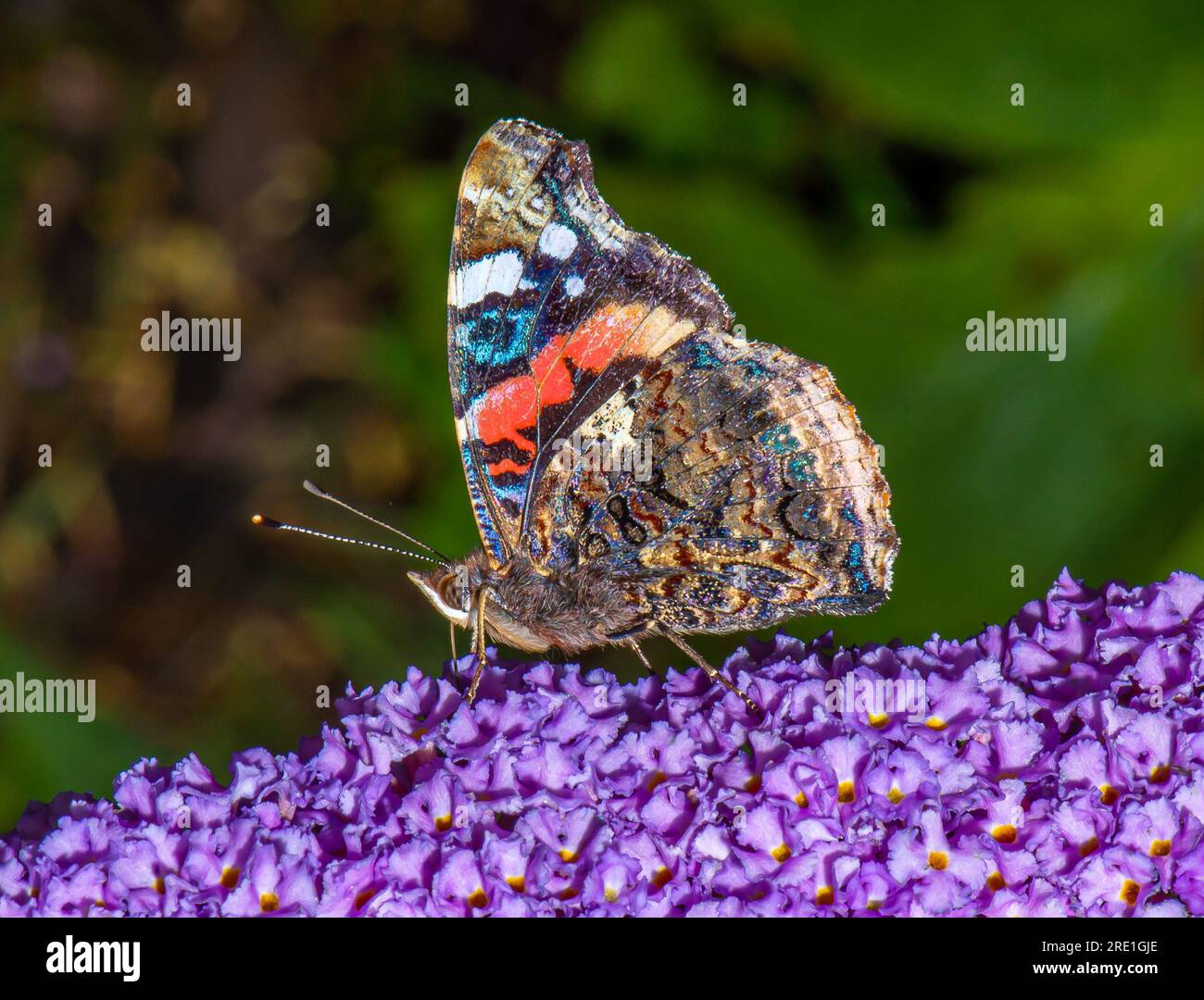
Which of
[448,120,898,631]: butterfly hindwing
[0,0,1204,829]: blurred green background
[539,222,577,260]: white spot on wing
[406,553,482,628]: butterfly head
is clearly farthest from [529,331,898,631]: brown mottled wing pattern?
[0,0,1204,829]: blurred green background

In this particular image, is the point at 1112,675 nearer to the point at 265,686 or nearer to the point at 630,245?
the point at 630,245

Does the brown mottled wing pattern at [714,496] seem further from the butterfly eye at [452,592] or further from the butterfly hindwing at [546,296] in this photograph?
the butterfly eye at [452,592]

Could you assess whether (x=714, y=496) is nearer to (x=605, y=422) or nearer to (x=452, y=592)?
(x=605, y=422)

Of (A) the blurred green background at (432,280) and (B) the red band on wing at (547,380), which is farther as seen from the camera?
(A) the blurred green background at (432,280)

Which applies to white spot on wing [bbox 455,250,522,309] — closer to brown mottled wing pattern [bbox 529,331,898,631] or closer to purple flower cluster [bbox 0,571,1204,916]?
brown mottled wing pattern [bbox 529,331,898,631]

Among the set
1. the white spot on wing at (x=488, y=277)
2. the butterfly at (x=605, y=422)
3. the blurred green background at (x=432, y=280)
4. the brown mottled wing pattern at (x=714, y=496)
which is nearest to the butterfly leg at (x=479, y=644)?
the butterfly at (x=605, y=422)

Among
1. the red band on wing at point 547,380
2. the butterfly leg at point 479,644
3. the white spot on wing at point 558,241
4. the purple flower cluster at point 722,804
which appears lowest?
the purple flower cluster at point 722,804

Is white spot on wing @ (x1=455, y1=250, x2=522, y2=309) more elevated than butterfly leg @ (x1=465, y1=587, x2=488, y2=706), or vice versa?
white spot on wing @ (x1=455, y1=250, x2=522, y2=309)
